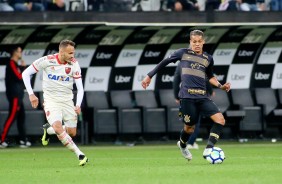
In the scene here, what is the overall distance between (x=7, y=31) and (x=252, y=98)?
22.4ft

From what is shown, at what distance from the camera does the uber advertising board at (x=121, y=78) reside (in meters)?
27.2

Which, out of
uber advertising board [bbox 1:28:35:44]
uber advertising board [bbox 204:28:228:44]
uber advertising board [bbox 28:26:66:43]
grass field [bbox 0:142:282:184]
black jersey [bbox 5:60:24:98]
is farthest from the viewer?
uber advertising board [bbox 204:28:228:44]

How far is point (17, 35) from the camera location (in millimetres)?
25641

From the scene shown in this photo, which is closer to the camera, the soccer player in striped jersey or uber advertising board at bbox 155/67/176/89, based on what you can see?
the soccer player in striped jersey

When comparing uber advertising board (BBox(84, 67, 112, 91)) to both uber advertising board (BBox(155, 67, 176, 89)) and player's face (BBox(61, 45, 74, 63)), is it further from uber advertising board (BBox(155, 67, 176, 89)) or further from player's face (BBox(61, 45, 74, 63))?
player's face (BBox(61, 45, 74, 63))

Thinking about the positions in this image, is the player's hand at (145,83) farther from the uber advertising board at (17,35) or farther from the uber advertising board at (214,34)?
the uber advertising board at (214,34)

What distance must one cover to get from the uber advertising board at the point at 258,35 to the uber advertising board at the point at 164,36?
1.98 m

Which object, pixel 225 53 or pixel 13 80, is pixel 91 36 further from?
pixel 225 53

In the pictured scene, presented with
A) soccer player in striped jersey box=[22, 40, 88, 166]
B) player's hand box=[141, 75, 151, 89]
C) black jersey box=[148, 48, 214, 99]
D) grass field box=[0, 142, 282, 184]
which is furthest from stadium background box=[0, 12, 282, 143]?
player's hand box=[141, 75, 151, 89]

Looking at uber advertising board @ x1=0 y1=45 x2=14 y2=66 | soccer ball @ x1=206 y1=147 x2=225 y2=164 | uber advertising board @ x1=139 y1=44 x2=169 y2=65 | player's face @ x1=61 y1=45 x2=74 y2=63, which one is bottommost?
uber advertising board @ x1=139 y1=44 x2=169 y2=65

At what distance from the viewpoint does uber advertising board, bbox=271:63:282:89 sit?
27938 millimetres

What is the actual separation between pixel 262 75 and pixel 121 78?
12.6 ft

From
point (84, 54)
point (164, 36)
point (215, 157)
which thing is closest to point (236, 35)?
point (164, 36)

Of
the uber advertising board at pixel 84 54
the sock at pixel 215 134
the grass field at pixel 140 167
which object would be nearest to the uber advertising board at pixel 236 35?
the uber advertising board at pixel 84 54
